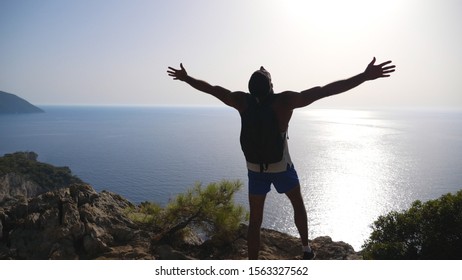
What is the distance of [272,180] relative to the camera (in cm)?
327

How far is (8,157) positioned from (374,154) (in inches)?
3398

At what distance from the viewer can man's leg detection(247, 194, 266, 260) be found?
3281mm

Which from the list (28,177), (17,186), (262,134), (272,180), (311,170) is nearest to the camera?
(262,134)

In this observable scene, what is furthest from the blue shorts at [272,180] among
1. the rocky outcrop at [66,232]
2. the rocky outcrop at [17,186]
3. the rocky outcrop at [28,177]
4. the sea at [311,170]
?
the rocky outcrop at [28,177]

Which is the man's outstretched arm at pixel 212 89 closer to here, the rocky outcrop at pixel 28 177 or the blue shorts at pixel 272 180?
the blue shorts at pixel 272 180

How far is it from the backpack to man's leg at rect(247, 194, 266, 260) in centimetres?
33

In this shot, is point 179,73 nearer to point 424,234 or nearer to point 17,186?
point 424,234

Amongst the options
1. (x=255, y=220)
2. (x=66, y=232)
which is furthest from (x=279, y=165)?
(x=66, y=232)

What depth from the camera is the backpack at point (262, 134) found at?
3.10 metres

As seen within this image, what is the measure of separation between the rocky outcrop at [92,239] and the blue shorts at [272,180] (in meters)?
1.90

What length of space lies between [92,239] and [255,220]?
A: 9.09 feet

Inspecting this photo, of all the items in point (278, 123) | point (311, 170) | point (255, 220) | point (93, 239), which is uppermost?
point (278, 123)

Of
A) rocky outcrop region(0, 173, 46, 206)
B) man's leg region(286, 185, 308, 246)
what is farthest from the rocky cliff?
rocky outcrop region(0, 173, 46, 206)

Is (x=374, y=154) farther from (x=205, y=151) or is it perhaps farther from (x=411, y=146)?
(x=205, y=151)
